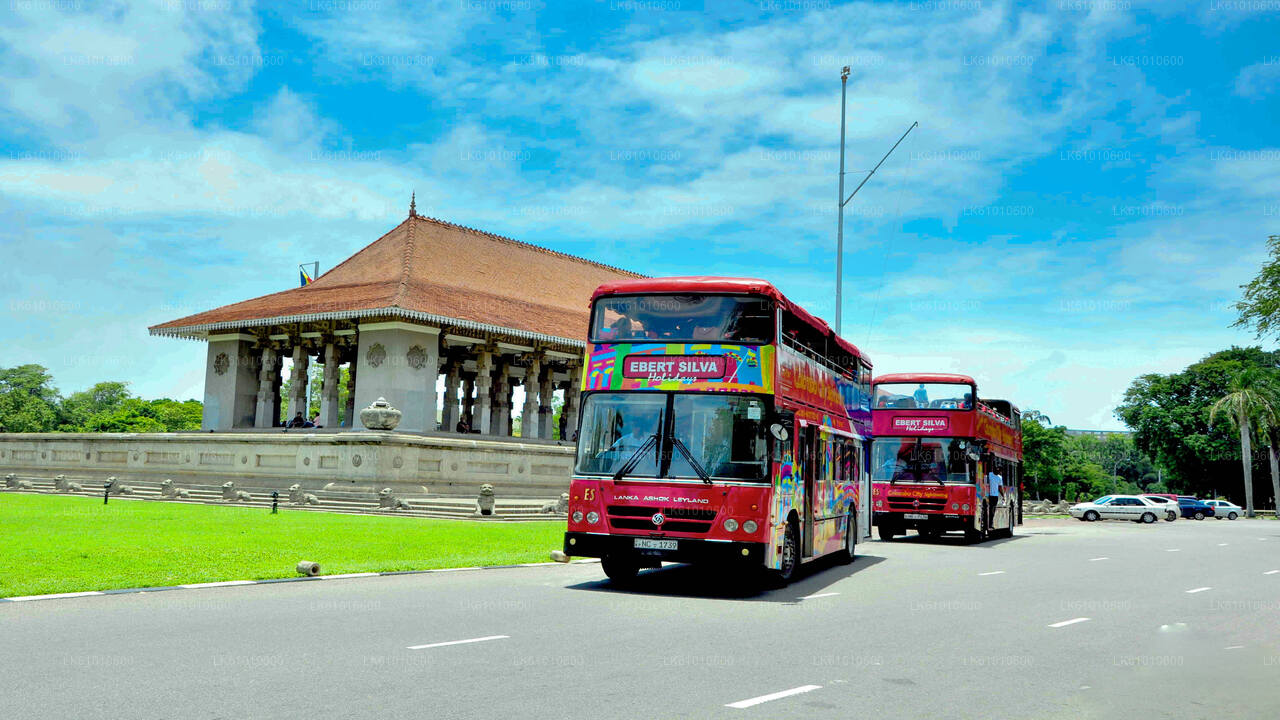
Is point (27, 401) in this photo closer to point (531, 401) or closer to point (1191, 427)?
point (531, 401)

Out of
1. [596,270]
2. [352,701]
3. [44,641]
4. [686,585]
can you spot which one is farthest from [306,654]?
[596,270]

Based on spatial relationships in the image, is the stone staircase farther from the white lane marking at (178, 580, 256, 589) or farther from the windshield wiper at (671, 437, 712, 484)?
the windshield wiper at (671, 437, 712, 484)

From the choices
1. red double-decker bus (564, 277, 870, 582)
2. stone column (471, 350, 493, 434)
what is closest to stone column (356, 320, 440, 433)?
stone column (471, 350, 493, 434)

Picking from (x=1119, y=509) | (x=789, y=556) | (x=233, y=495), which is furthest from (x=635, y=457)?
(x=1119, y=509)

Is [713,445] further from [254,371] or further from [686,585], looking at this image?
[254,371]

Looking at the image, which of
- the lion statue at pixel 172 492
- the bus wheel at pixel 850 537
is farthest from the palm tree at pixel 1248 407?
the lion statue at pixel 172 492

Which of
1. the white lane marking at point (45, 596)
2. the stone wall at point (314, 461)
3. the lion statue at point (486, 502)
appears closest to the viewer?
the white lane marking at point (45, 596)

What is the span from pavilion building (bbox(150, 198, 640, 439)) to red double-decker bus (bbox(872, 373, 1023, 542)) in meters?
19.6

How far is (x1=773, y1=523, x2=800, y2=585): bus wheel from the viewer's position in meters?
13.5

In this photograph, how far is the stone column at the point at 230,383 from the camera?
47.7m

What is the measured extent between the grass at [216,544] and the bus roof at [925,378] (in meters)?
8.47

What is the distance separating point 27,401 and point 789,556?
9323 cm

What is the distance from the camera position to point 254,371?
48.7 m

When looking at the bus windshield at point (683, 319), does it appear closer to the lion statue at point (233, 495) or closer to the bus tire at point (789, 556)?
the bus tire at point (789, 556)
